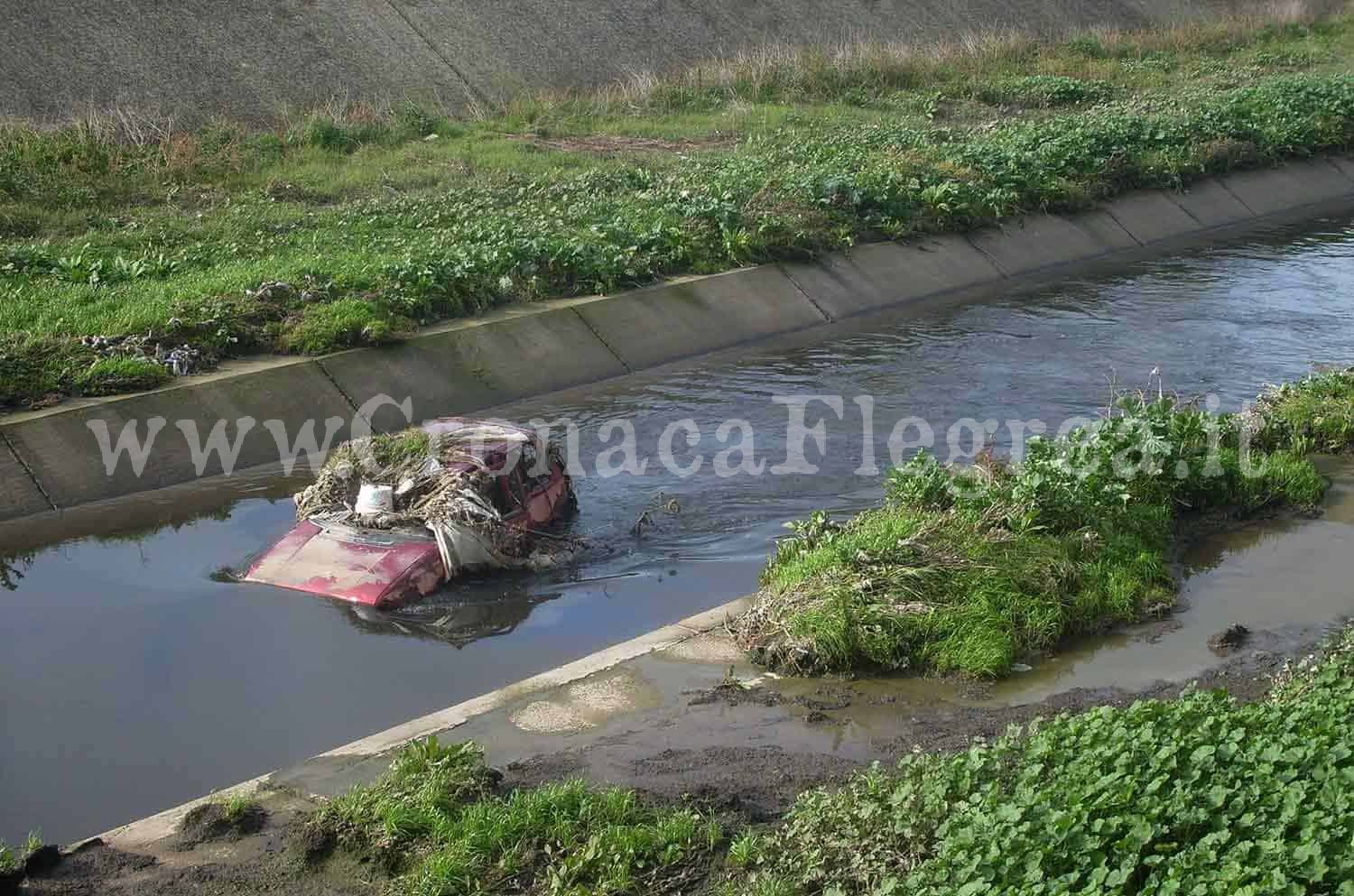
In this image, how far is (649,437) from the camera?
14172mm

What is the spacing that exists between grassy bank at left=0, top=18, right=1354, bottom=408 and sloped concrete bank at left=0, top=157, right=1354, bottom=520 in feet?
1.09

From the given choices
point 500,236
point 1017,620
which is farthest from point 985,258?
point 1017,620

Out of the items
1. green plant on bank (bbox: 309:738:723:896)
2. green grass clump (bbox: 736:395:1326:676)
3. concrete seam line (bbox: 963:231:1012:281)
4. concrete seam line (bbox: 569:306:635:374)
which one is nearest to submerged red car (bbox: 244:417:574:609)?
green grass clump (bbox: 736:395:1326:676)

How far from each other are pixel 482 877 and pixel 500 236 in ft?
38.6

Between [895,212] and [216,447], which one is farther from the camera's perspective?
[895,212]

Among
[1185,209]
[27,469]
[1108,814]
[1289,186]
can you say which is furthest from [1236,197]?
[1108,814]

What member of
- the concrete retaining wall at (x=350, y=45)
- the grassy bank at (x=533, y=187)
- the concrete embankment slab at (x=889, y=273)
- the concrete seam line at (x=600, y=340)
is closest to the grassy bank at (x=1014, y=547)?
the concrete seam line at (x=600, y=340)

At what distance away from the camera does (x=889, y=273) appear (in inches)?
763

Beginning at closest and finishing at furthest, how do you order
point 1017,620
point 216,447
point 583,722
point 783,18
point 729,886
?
point 729,886
point 583,722
point 1017,620
point 216,447
point 783,18

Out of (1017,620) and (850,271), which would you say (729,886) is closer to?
(1017,620)

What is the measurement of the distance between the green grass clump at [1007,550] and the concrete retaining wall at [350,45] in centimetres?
1720

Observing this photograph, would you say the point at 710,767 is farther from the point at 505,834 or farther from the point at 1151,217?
the point at 1151,217

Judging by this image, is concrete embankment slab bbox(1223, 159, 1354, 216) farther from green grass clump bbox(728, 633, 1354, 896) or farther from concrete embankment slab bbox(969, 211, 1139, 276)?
green grass clump bbox(728, 633, 1354, 896)

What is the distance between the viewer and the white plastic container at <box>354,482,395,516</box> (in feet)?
35.7
